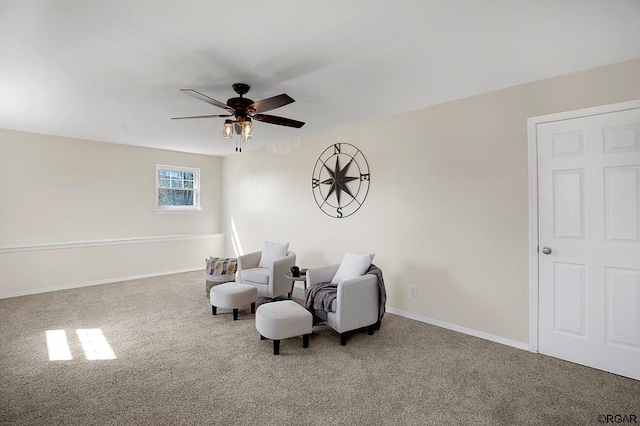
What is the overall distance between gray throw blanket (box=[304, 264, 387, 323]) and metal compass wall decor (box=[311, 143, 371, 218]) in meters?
1.35

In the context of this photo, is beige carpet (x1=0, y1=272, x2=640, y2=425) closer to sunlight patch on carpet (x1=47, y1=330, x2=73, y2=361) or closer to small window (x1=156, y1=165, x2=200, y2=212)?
sunlight patch on carpet (x1=47, y1=330, x2=73, y2=361)

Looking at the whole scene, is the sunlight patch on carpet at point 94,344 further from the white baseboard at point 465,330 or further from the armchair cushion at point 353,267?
the white baseboard at point 465,330

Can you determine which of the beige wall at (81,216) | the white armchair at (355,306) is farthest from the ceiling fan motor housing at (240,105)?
the beige wall at (81,216)

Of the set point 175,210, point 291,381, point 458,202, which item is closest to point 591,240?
point 458,202

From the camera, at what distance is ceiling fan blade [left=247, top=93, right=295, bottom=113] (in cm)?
253

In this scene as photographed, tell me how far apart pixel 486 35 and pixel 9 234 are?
6701 millimetres

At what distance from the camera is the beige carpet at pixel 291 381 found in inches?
80.7

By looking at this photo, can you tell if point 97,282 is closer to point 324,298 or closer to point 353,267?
point 324,298

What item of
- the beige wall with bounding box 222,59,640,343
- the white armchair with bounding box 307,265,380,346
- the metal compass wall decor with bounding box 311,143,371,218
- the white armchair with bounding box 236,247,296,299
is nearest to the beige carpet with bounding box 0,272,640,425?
the white armchair with bounding box 307,265,380,346

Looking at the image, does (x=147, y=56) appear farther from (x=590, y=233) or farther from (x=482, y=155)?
(x=590, y=233)

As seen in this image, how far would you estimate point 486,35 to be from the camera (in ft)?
7.27

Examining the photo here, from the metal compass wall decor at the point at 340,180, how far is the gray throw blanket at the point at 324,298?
4.43 feet

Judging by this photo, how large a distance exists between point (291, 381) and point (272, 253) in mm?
2609

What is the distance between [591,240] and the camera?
2.70 meters
